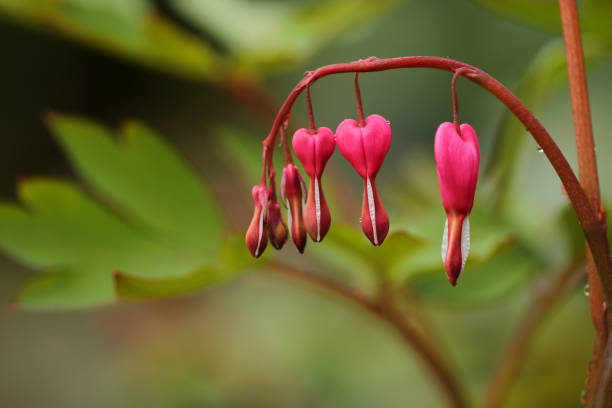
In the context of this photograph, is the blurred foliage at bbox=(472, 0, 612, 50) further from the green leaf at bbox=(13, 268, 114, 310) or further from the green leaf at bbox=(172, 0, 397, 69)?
the green leaf at bbox=(13, 268, 114, 310)

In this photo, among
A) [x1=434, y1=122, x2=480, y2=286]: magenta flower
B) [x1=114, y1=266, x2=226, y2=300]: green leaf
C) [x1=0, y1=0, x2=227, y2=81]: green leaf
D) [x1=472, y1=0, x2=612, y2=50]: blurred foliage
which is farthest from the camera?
[x1=0, y1=0, x2=227, y2=81]: green leaf

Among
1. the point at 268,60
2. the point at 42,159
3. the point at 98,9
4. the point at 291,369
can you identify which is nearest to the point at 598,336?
the point at 268,60

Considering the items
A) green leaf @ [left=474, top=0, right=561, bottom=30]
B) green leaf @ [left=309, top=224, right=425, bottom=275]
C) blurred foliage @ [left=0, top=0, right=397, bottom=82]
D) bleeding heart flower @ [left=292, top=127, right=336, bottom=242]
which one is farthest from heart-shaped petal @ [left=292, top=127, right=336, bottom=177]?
blurred foliage @ [left=0, top=0, right=397, bottom=82]

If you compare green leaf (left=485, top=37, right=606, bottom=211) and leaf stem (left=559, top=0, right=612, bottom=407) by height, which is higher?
green leaf (left=485, top=37, right=606, bottom=211)

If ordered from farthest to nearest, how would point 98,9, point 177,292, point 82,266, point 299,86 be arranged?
point 98,9
point 82,266
point 177,292
point 299,86

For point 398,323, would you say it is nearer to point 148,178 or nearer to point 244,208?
point 148,178

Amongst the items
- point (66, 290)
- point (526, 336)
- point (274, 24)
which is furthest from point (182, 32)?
point (526, 336)

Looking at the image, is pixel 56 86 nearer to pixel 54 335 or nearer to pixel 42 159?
pixel 42 159
